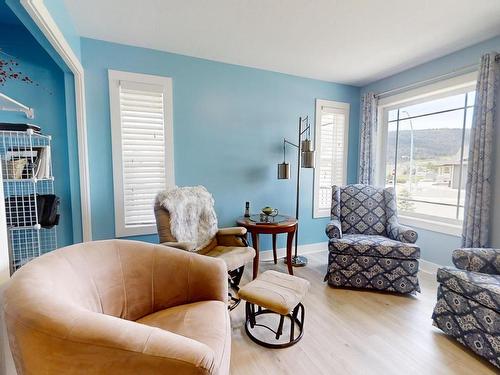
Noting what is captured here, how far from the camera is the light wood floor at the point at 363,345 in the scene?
1.48m

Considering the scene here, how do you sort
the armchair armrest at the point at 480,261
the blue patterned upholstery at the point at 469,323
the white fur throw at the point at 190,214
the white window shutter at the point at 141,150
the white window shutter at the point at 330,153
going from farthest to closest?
1. the white window shutter at the point at 330,153
2. the white window shutter at the point at 141,150
3. the white fur throw at the point at 190,214
4. the armchair armrest at the point at 480,261
5. the blue patterned upholstery at the point at 469,323

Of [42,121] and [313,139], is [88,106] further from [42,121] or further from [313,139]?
[313,139]

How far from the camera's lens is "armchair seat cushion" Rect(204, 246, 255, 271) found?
2014mm

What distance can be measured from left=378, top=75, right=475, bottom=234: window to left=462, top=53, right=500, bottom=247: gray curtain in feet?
0.93

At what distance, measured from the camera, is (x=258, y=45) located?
246cm

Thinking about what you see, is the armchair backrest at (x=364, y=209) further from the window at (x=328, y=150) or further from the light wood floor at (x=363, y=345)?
the light wood floor at (x=363, y=345)

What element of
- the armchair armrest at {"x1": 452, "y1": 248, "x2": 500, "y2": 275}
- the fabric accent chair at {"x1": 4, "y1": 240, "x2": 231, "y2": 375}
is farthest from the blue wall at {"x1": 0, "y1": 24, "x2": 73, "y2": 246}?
the armchair armrest at {"x1": 452, "y1": 248, "x2": 500, "y2": 275}

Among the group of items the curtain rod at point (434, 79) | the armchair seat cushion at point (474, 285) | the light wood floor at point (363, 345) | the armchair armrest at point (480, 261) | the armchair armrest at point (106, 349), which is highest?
the curtain rod at point (434, 79)

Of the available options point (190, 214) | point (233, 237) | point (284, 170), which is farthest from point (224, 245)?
point (284, 170)

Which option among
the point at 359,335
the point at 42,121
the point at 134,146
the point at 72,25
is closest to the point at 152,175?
the point at 134,146

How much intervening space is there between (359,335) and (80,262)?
186 centimetres

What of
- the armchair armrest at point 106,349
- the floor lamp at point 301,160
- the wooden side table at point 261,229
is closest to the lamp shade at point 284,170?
the floor lamp at point 301,160

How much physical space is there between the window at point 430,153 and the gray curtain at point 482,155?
284 mm

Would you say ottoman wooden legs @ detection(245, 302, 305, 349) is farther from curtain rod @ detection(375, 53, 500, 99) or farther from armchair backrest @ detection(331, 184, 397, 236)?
curtain rod @ detection(375, 53, 500, 99)
